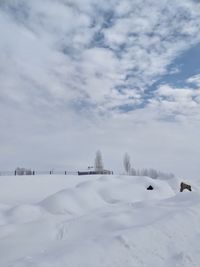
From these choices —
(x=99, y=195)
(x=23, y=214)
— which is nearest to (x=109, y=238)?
(x=23, y=214)

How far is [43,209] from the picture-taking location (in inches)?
618

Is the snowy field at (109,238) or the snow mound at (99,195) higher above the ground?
the snow mound at (99,195)

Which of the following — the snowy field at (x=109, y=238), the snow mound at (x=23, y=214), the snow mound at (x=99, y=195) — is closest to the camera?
the snowy field at (x=109, y=238)

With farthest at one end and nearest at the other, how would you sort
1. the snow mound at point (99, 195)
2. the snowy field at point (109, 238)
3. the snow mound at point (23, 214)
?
the snow mound at point (99, 195) < the snow mound at point (23, 214) < the snowy field at point (109, 238)

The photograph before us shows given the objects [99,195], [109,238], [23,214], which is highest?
[99,195]

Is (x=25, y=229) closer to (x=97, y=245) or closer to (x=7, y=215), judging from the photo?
(x=97, y=245)

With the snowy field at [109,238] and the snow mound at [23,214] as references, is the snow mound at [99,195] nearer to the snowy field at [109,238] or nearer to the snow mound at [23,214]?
Result: the snow mound at [23,214]

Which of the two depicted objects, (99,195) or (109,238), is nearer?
(109,238)

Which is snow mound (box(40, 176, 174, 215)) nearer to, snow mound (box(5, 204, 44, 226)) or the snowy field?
snow mound (box(5, 204, 44, 226))

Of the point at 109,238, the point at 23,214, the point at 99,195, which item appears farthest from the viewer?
the point at 99,195

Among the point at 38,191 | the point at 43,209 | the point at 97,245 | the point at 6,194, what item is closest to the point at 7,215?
the point at 43,209

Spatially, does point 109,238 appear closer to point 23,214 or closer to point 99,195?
point 23,214

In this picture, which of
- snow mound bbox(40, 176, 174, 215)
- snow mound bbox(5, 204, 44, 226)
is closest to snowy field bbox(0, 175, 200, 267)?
snow mound bbox(5, 204, 44, 226)

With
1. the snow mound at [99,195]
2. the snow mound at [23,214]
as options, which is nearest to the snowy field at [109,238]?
the snow mound at [23,214]
